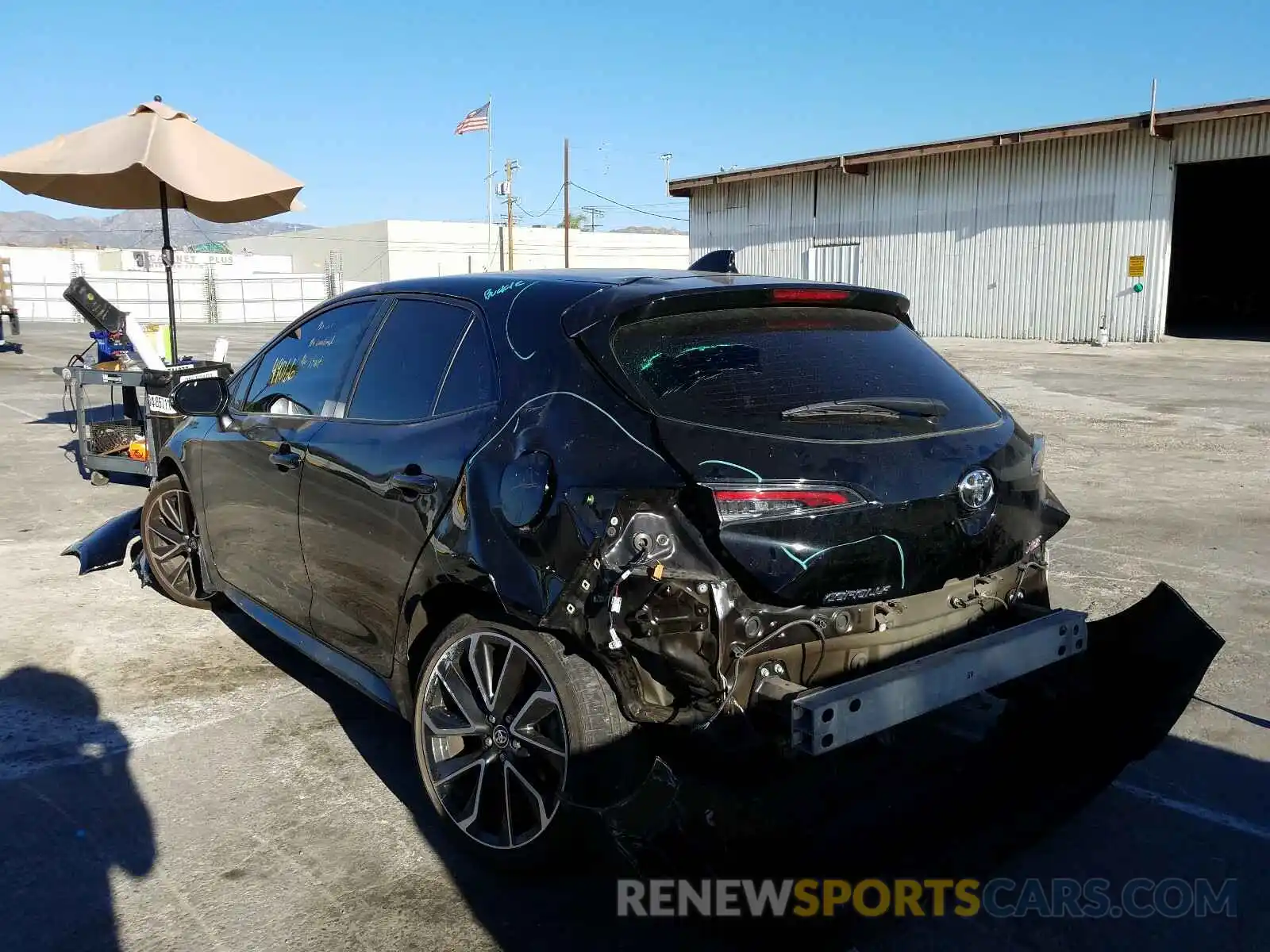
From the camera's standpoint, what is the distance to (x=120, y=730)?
412cm

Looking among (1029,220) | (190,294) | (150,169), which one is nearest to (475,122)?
(190,294)

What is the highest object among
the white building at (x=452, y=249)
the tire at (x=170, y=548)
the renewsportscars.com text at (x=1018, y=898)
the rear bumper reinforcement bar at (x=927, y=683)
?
the white building at (x=452, y=249)

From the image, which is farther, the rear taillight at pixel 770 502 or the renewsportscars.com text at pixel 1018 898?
the renewsportscars.com text at pixel 1018 898

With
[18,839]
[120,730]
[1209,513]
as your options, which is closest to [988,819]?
[18,839]

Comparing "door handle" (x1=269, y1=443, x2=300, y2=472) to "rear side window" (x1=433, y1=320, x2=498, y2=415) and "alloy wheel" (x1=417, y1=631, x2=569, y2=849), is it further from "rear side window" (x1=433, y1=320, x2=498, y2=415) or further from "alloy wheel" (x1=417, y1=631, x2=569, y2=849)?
"alloy wheel" (x1=417, y1=631, x2=569, y2=849)

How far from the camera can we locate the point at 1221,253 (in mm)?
36062

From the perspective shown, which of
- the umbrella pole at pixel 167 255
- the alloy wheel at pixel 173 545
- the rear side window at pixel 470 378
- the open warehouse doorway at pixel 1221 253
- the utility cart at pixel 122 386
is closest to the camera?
the rear side window at pixel 470 378

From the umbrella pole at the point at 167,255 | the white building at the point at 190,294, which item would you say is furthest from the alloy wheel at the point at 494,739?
the white building at the point at 190,294

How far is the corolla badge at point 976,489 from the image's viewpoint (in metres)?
2.98

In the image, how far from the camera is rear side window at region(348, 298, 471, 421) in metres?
3.47

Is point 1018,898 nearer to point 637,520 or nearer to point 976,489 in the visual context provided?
point 976,489

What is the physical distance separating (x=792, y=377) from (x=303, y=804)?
7.07ft

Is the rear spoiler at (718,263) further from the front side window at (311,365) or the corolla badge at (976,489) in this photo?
the corolla badge at (976,489)

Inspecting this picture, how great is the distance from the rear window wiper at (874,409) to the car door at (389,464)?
94cm
